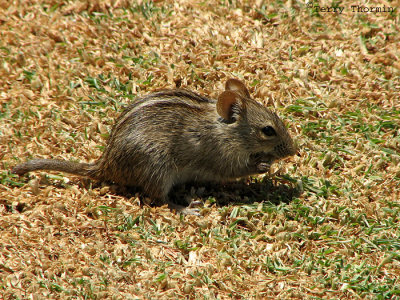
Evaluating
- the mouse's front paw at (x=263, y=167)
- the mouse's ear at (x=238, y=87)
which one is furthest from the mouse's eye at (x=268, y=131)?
the mouse's ear at (x=238, y=87)

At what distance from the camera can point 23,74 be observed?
26.3 ft

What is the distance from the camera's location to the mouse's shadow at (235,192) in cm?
652

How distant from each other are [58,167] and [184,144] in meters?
1.47

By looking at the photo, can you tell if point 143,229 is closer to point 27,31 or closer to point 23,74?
point 23,74

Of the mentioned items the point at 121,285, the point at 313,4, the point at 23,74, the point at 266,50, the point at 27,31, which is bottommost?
the point at 121,285

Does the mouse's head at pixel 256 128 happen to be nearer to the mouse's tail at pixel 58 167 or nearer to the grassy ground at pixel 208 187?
the grassy ground at pixel 208 187

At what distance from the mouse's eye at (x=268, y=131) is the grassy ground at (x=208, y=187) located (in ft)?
2.03

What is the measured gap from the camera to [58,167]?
6.29 meters

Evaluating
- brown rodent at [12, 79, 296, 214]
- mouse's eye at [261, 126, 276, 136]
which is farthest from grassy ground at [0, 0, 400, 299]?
mouse's eye at [261, 126, 276, 136]

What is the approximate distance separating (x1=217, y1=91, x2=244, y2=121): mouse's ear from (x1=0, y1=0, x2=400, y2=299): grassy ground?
3.19 feet

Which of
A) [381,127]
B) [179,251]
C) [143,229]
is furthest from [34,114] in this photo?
[381,127]

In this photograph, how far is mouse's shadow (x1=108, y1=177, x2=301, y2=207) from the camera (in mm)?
6520

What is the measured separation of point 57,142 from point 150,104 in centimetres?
155

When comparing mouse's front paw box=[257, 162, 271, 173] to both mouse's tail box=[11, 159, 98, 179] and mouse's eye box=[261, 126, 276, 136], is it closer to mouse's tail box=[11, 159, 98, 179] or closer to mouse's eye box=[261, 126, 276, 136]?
mouse's eye box=[261, 126, 276, 136]
